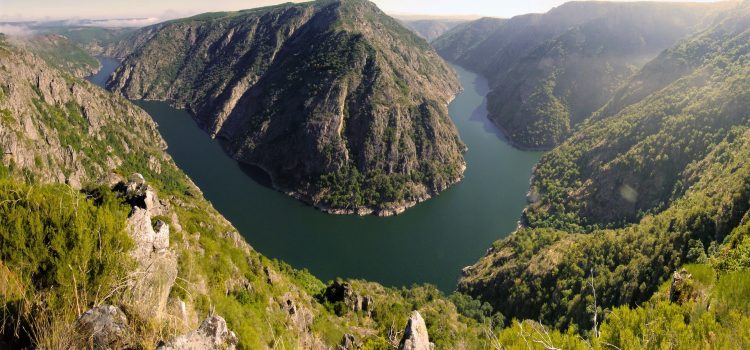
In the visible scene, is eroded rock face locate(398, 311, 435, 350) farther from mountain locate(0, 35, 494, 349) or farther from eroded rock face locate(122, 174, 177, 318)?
eroded rock face locate(122, 174, 177, 318)

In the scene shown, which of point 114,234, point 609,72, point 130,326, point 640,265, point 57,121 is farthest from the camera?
point 609,72

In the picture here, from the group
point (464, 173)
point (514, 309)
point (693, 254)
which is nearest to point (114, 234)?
point (693, 254)

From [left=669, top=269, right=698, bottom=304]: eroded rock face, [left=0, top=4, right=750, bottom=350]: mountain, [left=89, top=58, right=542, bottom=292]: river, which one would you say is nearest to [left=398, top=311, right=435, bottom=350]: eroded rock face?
[left=0, top=4, right=750, bottom=350]: mountain

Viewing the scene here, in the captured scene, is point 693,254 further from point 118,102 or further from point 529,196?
point 118,102

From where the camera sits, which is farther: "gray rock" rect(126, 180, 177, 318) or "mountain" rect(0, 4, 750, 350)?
"mountain" rect(0, 4, 750, 350)

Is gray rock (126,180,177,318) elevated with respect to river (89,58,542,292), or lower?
elevated

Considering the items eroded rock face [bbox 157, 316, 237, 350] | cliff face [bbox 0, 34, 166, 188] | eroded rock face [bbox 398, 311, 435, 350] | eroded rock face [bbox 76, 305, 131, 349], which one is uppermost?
eroded rock face [bbox 76, 305, 131, 349]

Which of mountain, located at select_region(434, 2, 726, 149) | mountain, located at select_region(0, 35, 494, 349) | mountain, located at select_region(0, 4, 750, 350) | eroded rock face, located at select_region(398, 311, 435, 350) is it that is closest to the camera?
mountain, located at select_region(0, 35, 494, 349)

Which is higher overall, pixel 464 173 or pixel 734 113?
pixel 734 113
